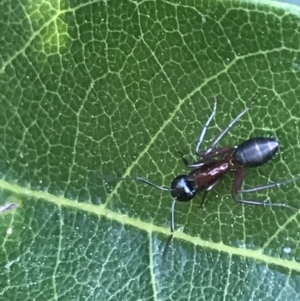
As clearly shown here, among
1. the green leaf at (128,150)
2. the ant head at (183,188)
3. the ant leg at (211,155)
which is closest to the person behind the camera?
the green leaf at (128,150)

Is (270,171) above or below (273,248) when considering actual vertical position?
above

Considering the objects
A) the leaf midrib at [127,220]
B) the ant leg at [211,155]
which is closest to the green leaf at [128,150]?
the leaf midrib at [127,220]

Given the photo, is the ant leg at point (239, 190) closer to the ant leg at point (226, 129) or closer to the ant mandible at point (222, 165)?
the ant mandible at point (222, 165)

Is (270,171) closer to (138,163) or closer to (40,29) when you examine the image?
(138,163)

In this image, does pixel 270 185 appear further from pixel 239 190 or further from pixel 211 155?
pixel 211 155

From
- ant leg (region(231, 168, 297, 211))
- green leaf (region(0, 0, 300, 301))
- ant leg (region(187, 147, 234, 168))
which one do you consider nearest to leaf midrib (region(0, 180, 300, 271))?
green leaf (region(0, 0, 300, 301))

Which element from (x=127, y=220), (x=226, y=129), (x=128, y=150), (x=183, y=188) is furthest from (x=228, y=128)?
(x=127, y=220)

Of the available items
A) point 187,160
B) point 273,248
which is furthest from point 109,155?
point 273,248

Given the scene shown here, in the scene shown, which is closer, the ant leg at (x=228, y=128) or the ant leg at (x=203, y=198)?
the ant leg at (x=228, y=128)

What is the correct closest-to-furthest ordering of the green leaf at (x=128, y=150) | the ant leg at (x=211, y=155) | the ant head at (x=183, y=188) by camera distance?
the green leaf at (x=128, y=150) → the ant head at (x=183, y=188) → the ant leg at (x=211, y=155)
